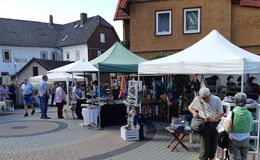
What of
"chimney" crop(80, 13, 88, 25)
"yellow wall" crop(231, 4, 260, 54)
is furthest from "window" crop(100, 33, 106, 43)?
"yellow wall" crop(231, 4, 260, 54)

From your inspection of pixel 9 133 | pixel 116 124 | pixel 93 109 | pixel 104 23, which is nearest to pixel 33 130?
pixel 9 133

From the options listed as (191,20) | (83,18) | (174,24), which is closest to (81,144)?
(174,24)

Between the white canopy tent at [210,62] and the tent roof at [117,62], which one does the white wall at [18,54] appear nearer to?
the tent roof at [117,62]

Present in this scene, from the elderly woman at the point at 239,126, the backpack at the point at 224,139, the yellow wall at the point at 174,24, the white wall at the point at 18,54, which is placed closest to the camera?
the elderly woman at the point at 239,126

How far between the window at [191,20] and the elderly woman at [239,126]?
9178mm

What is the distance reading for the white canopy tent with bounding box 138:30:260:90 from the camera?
5.00 meters

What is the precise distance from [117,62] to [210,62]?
4.12 metres

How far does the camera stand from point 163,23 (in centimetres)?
1271

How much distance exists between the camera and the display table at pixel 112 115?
813cm

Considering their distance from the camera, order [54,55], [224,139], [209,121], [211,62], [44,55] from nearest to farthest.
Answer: [224,139]
[209,121]
[211,62]
[44,55]
[54,55]

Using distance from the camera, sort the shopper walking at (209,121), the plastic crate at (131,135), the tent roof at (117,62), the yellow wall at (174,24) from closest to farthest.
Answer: the shopper walking at (209,121) < the plastic crate at (131,135) < the tent roof at (117,62) < the yellow wall at (174,24)

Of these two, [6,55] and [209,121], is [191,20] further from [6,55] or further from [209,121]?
[6,55]

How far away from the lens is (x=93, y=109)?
7762mm

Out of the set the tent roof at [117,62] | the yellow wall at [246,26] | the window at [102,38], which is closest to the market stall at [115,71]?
the tent roof at [117,62]
